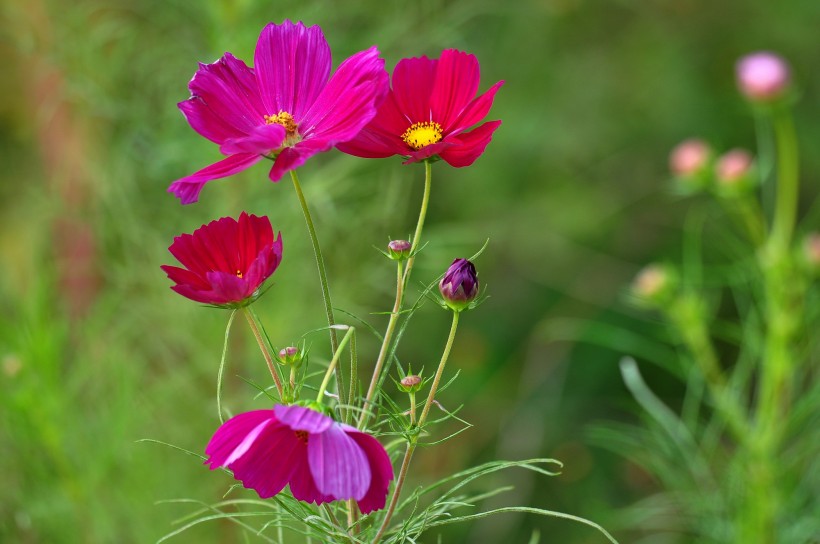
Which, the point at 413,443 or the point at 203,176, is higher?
the point at 203,176

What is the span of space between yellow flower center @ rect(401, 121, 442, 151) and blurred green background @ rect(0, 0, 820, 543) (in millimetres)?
511

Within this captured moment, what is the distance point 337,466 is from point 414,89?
6.6 inches

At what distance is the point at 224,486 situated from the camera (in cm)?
104

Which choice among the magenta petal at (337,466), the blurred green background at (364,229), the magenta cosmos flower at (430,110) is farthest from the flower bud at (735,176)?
the magenta petal at (337,466)

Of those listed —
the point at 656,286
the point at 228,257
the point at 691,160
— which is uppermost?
the point at 228,257

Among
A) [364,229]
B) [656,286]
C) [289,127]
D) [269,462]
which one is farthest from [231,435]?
[364,229]

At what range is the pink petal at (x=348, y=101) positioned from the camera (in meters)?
0.33

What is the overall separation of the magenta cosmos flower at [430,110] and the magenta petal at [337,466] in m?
0.11

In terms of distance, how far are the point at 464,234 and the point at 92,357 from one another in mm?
505

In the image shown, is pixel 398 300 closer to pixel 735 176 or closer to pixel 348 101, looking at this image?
pixel 348 101

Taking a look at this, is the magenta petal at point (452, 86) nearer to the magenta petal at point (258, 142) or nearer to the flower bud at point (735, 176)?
the magenta petal at point (258, 142)

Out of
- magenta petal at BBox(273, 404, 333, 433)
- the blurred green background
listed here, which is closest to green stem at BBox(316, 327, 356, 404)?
magenta petal at BBox(273, 404, 333, 433)

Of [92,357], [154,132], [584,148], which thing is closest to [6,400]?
[92,357]

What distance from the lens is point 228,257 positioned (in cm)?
37
